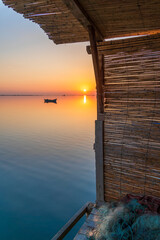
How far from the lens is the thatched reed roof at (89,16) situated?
2867 mm

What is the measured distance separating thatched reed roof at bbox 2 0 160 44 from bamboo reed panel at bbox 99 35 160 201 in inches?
14.0

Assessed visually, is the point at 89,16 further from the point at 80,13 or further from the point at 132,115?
the point at 132,115

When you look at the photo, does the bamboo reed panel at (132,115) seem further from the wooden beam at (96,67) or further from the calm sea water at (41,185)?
the calm sea water at (41,185)

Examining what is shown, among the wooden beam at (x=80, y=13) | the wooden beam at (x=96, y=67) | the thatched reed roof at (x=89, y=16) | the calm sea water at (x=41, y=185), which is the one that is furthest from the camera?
the calm sea water at (x=41, y=185)

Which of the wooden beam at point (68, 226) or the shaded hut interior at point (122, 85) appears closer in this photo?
the shaded hut interior at point (122, 85)

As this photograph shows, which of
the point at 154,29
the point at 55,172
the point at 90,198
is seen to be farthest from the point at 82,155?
the point at 154,29

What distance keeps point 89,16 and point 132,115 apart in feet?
6.45

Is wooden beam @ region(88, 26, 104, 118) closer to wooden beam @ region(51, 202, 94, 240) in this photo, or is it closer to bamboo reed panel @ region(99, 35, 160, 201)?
bamboo reed panel @ region(99, 35, 160, 201)

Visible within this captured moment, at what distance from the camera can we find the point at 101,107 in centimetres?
403

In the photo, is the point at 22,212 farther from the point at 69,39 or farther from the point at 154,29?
the point at 154,29

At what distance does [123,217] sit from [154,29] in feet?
11.8

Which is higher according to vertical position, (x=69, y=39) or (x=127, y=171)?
(x=69, y=39)

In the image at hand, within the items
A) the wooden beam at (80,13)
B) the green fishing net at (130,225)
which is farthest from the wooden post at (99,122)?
the green fishing net at (130,225)

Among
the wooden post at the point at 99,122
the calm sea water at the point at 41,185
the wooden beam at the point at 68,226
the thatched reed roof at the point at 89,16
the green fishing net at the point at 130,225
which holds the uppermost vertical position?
the thatched reed roof at the point at 89,16
